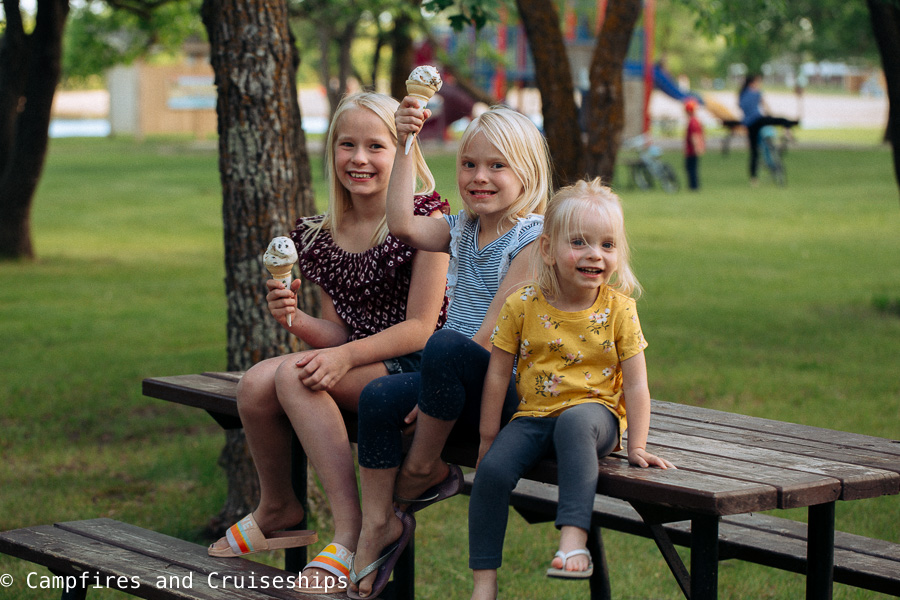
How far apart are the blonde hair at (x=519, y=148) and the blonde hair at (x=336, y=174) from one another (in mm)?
266

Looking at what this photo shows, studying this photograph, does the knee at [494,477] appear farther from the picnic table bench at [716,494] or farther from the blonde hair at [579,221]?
the blonde hair at [579,221]

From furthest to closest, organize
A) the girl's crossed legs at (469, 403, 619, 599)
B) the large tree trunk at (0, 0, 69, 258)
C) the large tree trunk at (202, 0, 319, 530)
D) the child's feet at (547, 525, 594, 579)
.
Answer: the large tree trunk at (0, 0, 69, 258) → the large tree trunk at (202, 0, 319, 530) → the girl's crossed legs at (469, 403, 619, 599) → the child's feet at (547, 525, 594, 579)

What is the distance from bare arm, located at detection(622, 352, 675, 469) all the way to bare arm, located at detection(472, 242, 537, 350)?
16.8 inches

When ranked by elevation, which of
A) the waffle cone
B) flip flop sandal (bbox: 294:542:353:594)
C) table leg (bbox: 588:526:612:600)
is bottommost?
table leg (bbox: 588:526:612:600)

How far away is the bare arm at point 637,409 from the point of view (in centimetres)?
265

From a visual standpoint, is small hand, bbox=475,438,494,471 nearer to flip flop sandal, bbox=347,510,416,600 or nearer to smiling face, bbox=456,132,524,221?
flip flop sandal, bbox=347,510,416,600

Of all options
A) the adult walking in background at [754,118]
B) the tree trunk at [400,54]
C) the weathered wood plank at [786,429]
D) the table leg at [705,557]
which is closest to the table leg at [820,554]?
the weathered wood plank at [786,429]

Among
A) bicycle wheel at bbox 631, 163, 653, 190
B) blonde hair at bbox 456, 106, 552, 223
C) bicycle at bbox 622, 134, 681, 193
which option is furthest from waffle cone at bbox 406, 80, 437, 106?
bicycle wheel at bbox 631, 163, 653, 190

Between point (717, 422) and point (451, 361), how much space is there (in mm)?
837

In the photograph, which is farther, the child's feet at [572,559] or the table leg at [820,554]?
the table leg at [820,554]

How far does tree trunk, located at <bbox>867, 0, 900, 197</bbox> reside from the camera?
832 centimetres

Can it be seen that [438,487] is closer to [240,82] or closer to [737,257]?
[240,82]

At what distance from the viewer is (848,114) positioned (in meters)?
59.9

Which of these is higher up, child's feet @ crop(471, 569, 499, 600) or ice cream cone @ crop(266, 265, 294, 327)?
ice cream cone @ crop(266, 265, 294, 327)
